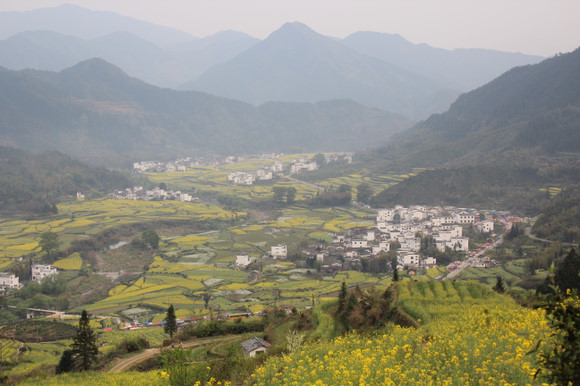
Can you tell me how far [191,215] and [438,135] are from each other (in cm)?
6072

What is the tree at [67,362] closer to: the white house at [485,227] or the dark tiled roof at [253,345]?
the dark tiled roof at [253,345]

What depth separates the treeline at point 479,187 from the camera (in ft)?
199

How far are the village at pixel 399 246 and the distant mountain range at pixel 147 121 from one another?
256ft

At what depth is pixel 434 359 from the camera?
321 inches

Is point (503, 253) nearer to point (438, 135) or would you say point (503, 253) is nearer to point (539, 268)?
point (539, 268)

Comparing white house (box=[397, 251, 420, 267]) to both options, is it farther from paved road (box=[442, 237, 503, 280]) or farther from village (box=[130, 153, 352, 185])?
village (box=[130, 153, 352, 185])

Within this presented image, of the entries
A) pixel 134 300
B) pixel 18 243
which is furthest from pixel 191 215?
pixel 134 300

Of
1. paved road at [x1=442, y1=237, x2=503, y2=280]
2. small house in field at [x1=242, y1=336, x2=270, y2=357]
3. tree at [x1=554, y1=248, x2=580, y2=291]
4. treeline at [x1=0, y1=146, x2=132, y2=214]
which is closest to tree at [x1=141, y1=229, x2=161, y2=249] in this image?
treeline at [x1=0, y1=146, x2=132, y2=214]

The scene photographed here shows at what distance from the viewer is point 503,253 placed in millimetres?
39812

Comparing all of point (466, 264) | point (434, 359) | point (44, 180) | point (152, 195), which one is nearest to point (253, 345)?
point (434, 359)

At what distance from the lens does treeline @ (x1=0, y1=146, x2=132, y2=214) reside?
210 feet

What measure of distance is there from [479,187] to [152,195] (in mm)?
47528

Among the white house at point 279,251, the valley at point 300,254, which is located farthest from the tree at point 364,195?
the white house at point 279,251

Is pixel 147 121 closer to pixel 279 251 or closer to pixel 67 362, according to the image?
pixel 279 251
